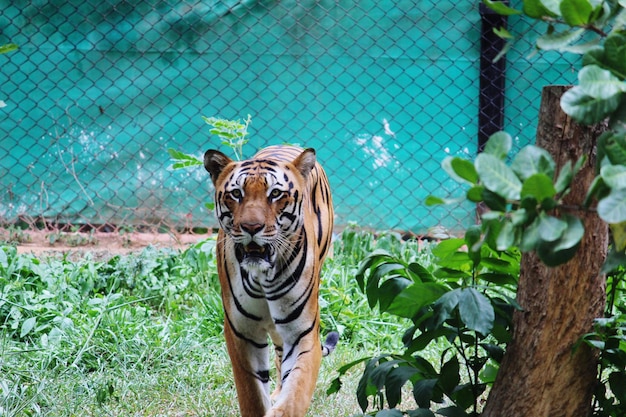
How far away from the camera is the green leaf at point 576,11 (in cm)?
153

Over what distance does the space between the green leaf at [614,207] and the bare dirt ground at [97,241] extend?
212 inches

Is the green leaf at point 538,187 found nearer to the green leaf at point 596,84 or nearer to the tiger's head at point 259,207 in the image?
the green leaf at point 596,84

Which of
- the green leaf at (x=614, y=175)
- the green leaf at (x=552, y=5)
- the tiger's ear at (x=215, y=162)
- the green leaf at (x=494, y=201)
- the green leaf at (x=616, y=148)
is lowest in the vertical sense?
the tiger's ear at (x=215, y=162)

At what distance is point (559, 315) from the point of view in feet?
7.75

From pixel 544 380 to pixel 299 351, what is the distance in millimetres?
1448

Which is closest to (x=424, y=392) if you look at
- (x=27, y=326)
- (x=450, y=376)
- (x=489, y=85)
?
(x=450, y=376)

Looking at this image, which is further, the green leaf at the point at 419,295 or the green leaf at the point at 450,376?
the green leaf at the point at 450,376

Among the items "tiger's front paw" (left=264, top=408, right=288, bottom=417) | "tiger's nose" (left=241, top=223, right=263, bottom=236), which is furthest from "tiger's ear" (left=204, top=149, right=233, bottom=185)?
"tiger's front paw" (left=264, top=408, right=288, bottom=417)

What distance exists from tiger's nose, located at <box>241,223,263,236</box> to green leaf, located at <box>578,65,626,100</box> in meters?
1.98

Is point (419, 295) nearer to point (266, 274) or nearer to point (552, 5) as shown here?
point (552, 5)

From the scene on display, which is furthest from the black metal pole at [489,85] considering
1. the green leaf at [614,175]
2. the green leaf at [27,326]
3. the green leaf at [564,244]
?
the green leaf at [614,175]

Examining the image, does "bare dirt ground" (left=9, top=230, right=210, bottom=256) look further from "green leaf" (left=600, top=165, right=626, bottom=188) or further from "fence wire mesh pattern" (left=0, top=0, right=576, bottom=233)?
"green leaf" (left=600, top=165, right=626, bottom=188)

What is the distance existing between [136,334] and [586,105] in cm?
370

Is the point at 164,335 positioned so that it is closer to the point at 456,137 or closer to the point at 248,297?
the point at 248,297
